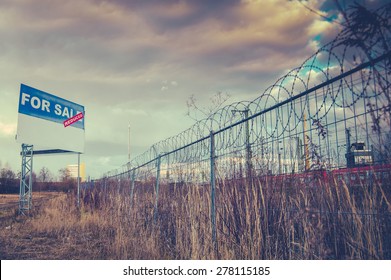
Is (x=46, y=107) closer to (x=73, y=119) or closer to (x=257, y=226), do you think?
(x=73, y=119)

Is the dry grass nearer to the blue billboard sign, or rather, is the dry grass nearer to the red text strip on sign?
the blue billboard sign

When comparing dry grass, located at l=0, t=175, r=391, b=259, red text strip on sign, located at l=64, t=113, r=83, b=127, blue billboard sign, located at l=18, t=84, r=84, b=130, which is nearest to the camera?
dry grass, located at l=0, t=175, r=391, b=259

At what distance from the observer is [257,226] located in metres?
3.62

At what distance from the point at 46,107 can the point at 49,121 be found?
0.64m

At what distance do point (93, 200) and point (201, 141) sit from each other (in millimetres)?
9044

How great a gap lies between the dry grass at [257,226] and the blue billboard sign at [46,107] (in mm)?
8359

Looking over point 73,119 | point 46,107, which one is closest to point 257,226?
point 46,107

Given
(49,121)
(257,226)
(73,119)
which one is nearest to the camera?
(257,226)

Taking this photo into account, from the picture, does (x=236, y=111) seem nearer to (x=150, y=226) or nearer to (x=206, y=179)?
(x=206, y=179)

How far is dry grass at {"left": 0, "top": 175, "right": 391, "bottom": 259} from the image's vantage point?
3.09 m

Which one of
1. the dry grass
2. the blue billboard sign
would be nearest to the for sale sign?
the blue billboard sign

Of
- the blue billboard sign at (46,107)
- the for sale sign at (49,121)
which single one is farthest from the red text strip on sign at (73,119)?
the blue billboard sign at (46,107)
